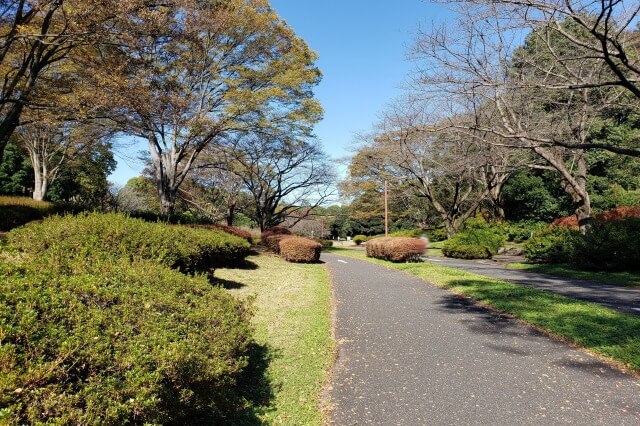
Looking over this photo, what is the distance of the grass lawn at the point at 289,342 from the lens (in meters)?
3.38

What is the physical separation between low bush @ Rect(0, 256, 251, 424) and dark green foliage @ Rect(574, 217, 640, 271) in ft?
42.9

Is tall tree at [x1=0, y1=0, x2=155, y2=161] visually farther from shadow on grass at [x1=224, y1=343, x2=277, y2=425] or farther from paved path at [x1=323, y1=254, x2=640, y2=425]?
paved path at [x1=323, y1=254, x2=640, y2=425]

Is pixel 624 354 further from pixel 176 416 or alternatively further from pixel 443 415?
pixel 176 416

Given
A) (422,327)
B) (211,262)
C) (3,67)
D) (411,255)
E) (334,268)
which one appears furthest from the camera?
(411,255)

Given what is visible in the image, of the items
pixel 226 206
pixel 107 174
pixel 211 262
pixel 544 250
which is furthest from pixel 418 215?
pixel 211 262

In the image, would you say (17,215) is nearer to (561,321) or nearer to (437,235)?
(561,321)

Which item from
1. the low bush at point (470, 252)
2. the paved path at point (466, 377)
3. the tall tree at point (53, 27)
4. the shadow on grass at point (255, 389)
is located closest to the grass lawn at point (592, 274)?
the low bush at point (470, 252)

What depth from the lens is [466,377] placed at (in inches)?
155

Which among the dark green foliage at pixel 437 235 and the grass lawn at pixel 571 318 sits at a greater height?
the dark green foliage at pixel 437 235

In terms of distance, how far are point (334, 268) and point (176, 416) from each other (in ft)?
38.0

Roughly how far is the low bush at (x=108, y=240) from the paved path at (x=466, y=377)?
301cm

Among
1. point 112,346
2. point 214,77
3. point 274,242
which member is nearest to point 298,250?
point 274,242

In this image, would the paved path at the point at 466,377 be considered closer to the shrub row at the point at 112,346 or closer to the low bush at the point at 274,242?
the shrub row at the point at 112,346

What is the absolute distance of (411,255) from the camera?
15.2m
